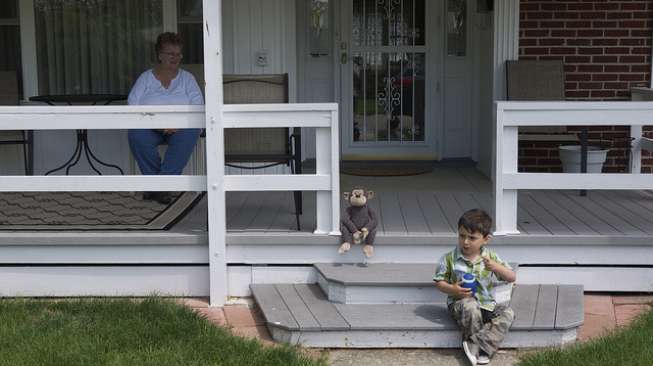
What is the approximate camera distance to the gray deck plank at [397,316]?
13.8ft

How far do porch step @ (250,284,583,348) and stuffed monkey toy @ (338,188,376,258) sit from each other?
14.5 inches

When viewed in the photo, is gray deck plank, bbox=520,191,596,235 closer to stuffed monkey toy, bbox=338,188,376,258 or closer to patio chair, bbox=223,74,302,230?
stuffed monkey toy, bbox=338,188,376,258

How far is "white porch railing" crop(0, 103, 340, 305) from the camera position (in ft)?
15.6

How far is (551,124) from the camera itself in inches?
187

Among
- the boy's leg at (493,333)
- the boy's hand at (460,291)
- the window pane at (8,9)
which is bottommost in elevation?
the boy's leg at (493,333)

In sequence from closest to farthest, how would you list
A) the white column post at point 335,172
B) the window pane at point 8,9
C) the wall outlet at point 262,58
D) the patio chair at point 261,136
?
the white column post at point 335,172
the patio chair at point 261,136
the wall outlet at point 262,58
the window pane at point 8,9

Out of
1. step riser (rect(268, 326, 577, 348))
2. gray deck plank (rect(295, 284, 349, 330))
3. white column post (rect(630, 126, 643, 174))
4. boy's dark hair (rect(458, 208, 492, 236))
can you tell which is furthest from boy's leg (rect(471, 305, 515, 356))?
white column post (rect(630, 126, 643, 174))

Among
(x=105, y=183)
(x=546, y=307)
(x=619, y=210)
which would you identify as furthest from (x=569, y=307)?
(x=105, y=183)

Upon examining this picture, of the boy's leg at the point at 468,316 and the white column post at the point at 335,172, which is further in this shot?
the white column post at the point at 335,172

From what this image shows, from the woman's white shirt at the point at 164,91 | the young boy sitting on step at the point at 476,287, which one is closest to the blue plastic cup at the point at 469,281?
the young boy sitting on step at the point at 476,287

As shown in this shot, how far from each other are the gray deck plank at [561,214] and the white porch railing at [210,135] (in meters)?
1.39

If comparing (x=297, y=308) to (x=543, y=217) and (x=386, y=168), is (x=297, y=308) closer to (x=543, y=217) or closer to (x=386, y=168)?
(x=543, y=217)

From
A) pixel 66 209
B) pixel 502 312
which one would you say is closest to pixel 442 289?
pixel 502 312

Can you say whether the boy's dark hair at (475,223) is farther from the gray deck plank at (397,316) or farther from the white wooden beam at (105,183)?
the white wooden beam at (105,183)
